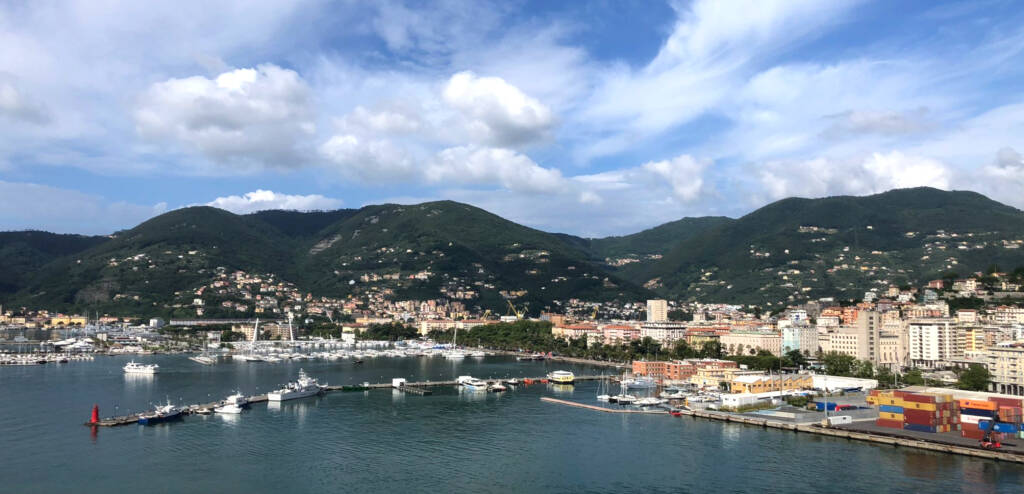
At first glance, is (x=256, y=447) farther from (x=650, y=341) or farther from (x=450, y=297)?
(x=450, y=297)

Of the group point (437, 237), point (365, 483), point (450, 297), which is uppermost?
point (437, 237)

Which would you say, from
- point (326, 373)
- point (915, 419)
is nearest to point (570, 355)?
point (326, 373)

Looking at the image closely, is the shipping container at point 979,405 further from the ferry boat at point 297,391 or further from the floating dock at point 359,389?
the ferry boat at point 297,391

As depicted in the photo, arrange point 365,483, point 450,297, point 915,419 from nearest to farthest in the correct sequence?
point 365,483
point 915,419
point 450,297

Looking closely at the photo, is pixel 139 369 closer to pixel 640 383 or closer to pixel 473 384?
pixel 473 384

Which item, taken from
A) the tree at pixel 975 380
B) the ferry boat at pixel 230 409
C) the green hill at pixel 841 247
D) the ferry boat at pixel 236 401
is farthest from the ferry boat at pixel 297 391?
the green hill at pixel 841 247

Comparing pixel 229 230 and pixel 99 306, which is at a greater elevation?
pixel 229 230

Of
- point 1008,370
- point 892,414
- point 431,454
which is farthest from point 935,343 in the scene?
point 431,454

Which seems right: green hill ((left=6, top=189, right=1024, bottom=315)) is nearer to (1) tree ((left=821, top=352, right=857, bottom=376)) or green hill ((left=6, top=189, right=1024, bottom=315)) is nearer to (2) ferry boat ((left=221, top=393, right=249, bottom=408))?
(1) tree ((left=821, top=352, right=857, bottom=376))
